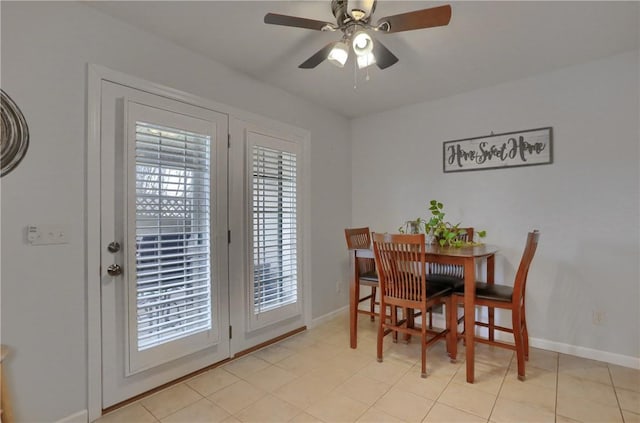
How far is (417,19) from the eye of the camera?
1.63 meters

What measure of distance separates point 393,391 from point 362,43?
223 cm

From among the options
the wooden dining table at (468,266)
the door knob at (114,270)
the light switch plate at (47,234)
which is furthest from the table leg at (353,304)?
the light switch plate at (47,234)

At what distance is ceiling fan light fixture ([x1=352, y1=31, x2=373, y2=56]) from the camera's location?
1.75 meters

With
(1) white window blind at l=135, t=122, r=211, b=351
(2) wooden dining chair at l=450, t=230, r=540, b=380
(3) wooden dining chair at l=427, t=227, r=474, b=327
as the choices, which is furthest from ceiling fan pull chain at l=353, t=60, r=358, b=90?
(2) wooden dining chair at l=450, t=230, r=540, b=380

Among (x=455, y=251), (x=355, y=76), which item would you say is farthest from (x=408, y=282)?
(x=355, y=76)

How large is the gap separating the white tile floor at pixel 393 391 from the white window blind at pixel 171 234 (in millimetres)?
442

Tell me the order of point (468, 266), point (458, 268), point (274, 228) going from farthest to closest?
point (458, 268)
point (274, 228)
point (468, 266)

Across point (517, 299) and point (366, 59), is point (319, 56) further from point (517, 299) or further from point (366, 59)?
point (517, 299)

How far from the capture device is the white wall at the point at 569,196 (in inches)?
95.7

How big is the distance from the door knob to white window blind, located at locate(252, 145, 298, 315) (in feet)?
3.48

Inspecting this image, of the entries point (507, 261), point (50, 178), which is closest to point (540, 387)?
point (507, 261)

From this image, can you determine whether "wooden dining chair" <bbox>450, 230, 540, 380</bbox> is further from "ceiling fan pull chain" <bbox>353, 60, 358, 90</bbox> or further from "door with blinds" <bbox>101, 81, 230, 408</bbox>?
"door with blinds" <bbox>101, 81, 230, 408</bbox>

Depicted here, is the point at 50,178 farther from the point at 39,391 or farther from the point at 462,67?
the point at 462,67

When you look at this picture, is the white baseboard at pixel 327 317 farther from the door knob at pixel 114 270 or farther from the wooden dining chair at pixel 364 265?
the door knob at pixel 114 270
